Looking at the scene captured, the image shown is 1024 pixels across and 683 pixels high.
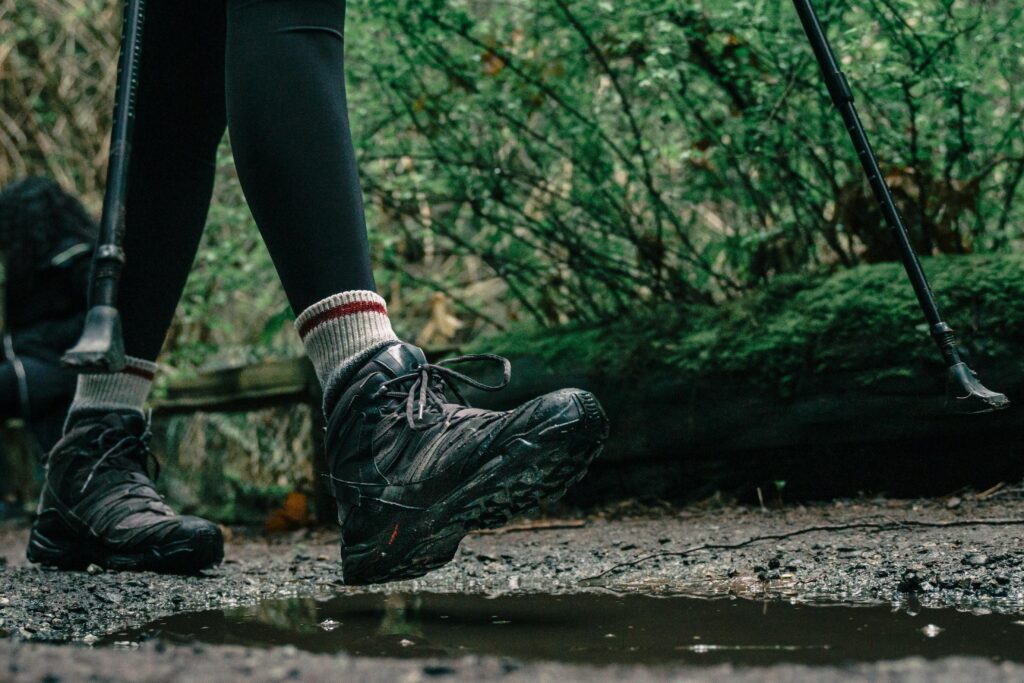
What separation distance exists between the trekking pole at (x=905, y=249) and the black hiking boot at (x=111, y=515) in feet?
4.32

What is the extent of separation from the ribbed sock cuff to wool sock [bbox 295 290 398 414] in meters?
0.62

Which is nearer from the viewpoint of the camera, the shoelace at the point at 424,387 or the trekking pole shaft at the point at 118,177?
A: the trekking pole shaft at the point at 118,177

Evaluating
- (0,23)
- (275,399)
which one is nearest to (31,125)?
(0,23)

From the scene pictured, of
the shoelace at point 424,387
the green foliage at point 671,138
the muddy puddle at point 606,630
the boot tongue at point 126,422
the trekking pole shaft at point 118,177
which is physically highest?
the green foliage at point 671,138

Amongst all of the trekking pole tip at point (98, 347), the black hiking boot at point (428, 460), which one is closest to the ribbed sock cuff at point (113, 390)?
the black hiking boot at point (428, 460)

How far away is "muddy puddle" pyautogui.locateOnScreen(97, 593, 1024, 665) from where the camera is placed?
1180 millimetres

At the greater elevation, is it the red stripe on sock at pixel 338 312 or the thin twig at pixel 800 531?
the red stripe on sock at pixel 338 312

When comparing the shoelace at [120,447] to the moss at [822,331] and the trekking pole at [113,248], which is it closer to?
the trekking pole at [113,248]

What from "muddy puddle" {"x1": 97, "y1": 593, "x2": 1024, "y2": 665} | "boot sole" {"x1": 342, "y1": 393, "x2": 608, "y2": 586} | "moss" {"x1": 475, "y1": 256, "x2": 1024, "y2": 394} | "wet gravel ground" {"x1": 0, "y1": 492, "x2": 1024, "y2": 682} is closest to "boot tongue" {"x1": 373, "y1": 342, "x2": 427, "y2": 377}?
"boot sole" {"x1": 342, "y1": 393, "x2": 608, "y2": 586}

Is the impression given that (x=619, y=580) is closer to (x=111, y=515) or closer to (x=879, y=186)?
(x=879, y=186)

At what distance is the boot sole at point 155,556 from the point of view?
6.24 ft

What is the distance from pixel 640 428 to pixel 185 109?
1597 millimetres

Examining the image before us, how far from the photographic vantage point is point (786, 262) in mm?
3256

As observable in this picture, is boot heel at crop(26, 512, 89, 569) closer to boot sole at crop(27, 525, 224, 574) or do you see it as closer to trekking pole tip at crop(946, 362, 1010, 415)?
boot sole at crop(27, 525, 224, 574)
